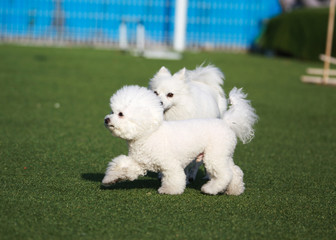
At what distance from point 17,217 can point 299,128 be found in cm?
504

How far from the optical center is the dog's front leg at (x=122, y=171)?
14.0 ft

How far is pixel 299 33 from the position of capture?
1848cm

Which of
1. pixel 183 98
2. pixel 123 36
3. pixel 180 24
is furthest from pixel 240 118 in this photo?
pixel 180 24

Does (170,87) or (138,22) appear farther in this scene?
(138,22)

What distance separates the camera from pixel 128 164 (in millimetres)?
4312

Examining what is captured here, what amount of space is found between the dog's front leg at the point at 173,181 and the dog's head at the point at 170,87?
0.83 meters

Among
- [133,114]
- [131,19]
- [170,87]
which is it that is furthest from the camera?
[131,19]

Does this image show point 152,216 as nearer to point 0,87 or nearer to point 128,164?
point 128,164

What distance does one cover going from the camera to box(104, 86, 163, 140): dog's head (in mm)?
4117

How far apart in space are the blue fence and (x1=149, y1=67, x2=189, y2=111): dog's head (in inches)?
556

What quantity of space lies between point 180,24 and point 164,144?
52.0ft

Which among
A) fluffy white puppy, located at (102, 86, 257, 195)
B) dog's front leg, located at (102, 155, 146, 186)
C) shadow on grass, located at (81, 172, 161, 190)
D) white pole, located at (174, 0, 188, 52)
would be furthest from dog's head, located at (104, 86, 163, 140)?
white pole, located at (174, 0, 188, 52)

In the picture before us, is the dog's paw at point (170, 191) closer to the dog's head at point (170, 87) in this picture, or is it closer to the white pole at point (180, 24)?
the dog's head at point (170, 87)

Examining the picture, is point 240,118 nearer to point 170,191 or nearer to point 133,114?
point 170,191
